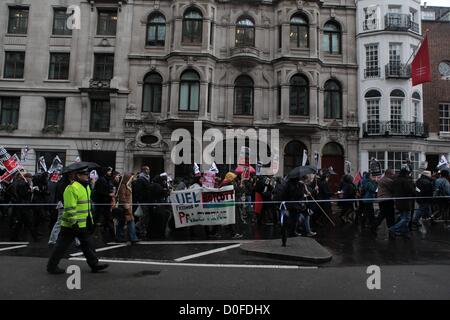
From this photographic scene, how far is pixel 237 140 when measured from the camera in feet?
81.7

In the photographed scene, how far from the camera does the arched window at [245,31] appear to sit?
26.0 meters

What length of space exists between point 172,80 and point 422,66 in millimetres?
15446

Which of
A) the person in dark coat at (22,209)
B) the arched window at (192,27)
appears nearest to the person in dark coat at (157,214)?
the person in dark coat at (22,209)

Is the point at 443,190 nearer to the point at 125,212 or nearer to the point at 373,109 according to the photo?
the point at 125,212

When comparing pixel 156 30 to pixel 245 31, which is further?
pixel 245 31

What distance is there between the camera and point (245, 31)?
2606cm

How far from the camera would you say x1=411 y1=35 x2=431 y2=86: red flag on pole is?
2217cm

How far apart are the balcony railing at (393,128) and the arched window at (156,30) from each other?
49.6ft

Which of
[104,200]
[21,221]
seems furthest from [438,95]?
[21,221]

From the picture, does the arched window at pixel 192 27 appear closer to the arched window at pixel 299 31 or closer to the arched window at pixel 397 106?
the arched window at pixel 299 31

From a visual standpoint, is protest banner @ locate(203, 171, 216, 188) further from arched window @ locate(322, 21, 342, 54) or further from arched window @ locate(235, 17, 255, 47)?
arched window @ locate(322, 21, 342, 54)

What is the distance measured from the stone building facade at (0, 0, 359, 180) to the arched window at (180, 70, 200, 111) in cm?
7

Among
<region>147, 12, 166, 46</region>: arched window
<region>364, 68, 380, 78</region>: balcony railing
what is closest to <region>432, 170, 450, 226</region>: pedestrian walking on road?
<region>364, 68, 380, 78</region>: balcony railing
